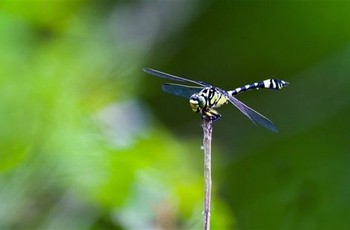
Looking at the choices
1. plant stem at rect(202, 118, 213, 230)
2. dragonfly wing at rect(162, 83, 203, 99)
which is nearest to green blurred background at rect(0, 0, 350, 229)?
dragonfly wing at rect(162, 83, 203, 99)

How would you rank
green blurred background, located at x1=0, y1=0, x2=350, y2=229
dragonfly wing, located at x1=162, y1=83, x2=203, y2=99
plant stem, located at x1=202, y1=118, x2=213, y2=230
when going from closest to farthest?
plant stem, located at x1=202, y1=118, x2=213, y2=230, dragonfly wing, located at x1=162, y1=83, x2=203, y2=99, green blurred background, located at x1=0, y1=0, x2=350, y2=229

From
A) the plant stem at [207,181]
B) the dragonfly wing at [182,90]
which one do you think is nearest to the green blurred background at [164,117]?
the dragonfly wing at [182,90]

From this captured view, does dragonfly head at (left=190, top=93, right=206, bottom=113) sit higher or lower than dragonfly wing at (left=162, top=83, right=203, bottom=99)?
lower

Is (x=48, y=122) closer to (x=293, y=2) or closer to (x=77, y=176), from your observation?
(x=77, y=176)

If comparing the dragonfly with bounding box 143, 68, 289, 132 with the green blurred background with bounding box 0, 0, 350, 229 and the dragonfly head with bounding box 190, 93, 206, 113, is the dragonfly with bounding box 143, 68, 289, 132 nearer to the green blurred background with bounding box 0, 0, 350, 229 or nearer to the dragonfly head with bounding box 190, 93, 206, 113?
the dragonfly head with bounding box 190, 93, 206, 113

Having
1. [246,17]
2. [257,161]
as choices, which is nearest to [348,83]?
[257,161]

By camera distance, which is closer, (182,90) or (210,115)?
(210,115)

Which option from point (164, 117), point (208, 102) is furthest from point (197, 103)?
point (164, 117)

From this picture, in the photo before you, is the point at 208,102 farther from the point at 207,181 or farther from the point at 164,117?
the point at 164,117

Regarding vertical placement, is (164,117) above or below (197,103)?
above
